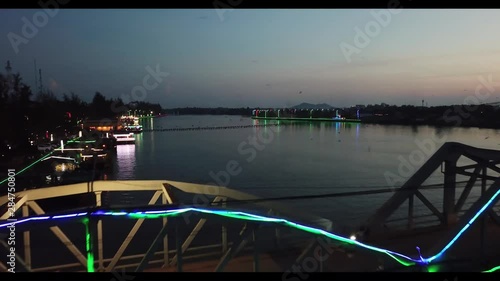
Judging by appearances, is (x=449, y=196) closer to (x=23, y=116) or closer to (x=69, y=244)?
(x=69, y=244)

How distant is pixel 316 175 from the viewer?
1861 centimetres

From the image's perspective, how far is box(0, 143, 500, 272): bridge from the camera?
147cm

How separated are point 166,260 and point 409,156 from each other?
24.0 m

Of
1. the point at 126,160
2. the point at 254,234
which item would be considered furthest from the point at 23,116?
the point at 254,234

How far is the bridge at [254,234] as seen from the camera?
1471mm

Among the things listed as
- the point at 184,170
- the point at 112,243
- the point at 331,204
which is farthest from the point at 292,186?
the point at 112,243

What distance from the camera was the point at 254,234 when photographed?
5.40 ft

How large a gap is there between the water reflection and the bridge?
44.3 feet

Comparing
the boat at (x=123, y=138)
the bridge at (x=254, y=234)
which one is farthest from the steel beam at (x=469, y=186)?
the boat at (x=123, y=138)

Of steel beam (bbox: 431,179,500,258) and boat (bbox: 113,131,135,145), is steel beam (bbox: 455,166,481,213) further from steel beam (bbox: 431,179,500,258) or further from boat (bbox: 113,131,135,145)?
boat (bbox: 113,131,135,145)

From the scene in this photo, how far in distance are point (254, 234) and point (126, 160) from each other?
24.7 m

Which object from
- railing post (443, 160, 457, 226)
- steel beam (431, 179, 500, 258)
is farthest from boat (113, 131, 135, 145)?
steel beam (431, 179, 500, 258)

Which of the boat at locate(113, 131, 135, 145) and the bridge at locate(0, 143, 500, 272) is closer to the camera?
the bridge at locate(0, 143, 500, 272)

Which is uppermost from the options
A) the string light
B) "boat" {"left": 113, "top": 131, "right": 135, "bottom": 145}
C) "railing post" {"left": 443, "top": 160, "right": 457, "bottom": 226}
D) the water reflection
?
the string light
